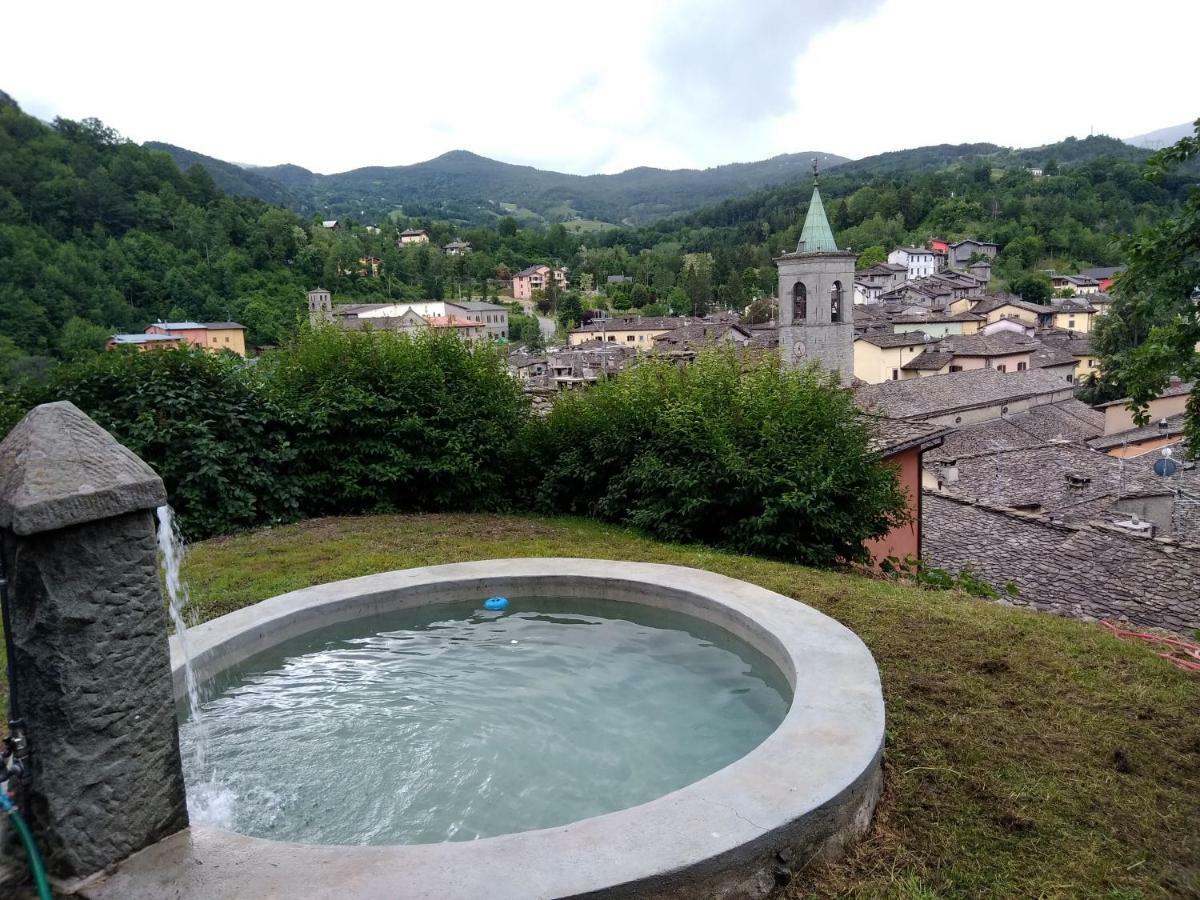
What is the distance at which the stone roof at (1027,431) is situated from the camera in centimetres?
3097

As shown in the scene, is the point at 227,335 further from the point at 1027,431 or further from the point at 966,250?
the point at 966,250

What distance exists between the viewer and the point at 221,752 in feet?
14.7

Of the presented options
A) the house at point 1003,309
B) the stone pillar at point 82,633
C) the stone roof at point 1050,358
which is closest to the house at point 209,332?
the stone roof at point 1050,358

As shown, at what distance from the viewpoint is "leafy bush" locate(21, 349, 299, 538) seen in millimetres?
9414

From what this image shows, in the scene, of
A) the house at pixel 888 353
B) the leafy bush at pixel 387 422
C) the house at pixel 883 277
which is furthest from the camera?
the house at pixel 883 277

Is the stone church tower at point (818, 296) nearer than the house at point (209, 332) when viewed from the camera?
Yes

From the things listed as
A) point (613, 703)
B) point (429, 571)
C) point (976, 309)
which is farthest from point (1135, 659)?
point (976, 309)

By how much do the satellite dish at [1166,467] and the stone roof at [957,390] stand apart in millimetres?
12789

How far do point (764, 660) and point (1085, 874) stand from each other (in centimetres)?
248

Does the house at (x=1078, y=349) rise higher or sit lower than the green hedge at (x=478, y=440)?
lower

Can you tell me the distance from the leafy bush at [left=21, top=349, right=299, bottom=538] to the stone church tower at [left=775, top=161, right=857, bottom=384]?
2701 centimetres

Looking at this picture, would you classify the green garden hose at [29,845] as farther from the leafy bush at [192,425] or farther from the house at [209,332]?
the house at [209,332]

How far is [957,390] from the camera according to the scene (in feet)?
127

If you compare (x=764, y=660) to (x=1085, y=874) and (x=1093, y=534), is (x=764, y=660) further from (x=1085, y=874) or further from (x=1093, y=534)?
(x=1093, y=534)
